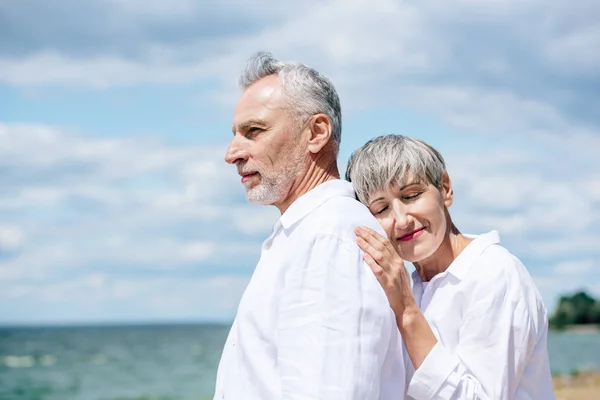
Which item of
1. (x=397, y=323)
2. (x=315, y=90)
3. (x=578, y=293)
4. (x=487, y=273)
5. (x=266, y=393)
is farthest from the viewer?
(x=578, y=293)

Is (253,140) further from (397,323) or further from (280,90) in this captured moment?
(397,323)

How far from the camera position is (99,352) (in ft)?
193

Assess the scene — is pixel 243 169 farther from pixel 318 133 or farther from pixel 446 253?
pixel 446 253

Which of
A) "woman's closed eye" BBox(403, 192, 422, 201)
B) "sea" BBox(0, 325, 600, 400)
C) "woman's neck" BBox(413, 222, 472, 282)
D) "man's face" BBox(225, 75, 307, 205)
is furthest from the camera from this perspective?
"sea" BBox(0, 325, 600, 400)

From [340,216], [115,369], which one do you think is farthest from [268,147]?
[115,369]

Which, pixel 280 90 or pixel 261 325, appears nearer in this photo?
pixel 261 325

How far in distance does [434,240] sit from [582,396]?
554 inches

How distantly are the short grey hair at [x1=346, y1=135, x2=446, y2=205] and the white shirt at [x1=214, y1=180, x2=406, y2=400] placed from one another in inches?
19.9

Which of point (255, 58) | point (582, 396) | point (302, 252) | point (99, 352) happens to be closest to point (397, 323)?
point (302, 252)

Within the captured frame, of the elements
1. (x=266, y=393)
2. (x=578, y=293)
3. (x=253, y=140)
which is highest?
(x=578, y=293)

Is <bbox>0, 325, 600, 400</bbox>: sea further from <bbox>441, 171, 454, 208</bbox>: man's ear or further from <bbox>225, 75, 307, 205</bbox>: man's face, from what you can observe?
Result: <bbox>225, 75, 307, 205</bbox>: man's face

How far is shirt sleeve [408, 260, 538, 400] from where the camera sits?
324 cm

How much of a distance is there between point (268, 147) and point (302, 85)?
0.28 metres

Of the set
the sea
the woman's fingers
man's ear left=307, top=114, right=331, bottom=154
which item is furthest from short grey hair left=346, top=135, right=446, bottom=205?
the sea
